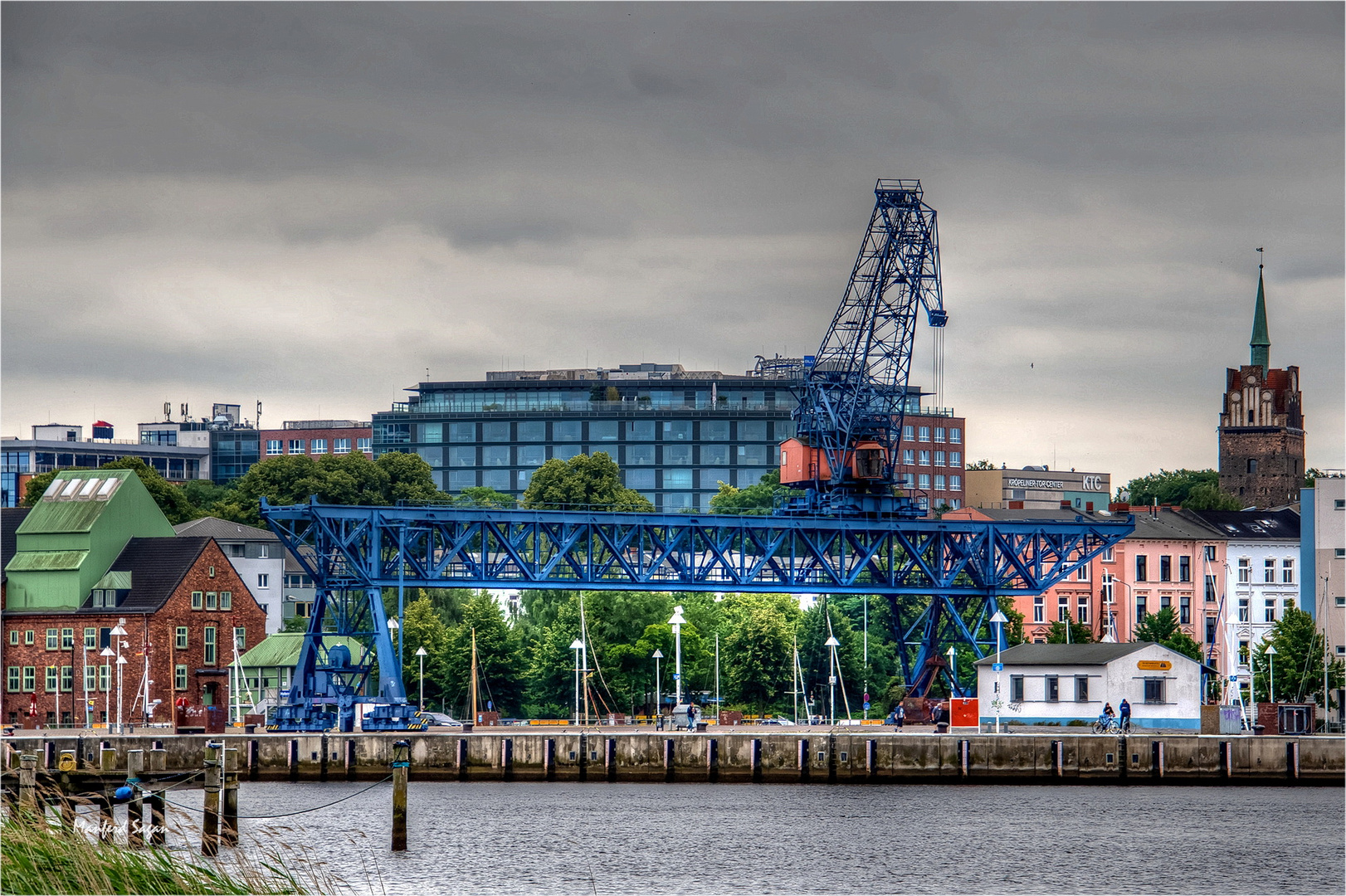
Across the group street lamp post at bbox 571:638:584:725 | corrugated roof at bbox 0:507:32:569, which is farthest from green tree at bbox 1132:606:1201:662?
corrugated roof at bbox 0:507:32:569

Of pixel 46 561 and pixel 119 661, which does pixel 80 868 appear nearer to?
pixel 119 661

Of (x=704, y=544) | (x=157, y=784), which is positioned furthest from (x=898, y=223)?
(x=157, y=784)

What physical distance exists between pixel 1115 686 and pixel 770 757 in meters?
17.2

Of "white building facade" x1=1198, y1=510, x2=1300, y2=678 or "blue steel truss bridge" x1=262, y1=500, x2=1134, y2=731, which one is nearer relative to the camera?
"blue steel truss bridge" x1=262, y1=500, x2=1134, y2=731

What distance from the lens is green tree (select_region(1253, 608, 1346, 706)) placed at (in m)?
104

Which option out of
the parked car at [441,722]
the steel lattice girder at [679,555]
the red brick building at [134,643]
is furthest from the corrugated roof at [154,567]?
the parked car at [441,722]

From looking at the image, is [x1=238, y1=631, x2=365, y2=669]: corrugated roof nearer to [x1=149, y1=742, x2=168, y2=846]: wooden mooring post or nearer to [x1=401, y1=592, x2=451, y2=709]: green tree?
[x1=401, y1=592, x2=451, y2=709]: green tree

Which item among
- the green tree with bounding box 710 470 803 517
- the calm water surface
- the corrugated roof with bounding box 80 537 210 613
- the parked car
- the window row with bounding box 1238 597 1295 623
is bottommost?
the calm water surface

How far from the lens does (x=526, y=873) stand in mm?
50938

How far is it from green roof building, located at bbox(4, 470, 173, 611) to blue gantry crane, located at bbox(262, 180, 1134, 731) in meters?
16.5

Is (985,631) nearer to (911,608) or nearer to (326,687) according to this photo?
(911,608)

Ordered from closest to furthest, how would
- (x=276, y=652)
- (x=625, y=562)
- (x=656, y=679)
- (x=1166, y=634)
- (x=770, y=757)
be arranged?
(x=770, y=757)
(x=625, y=562)
(x=656, y=679)
(x=276, y=652)
(x=1166, y=634)

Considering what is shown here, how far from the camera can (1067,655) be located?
3253 inches

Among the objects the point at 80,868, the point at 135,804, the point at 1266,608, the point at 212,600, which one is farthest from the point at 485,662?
the point at 80,868
